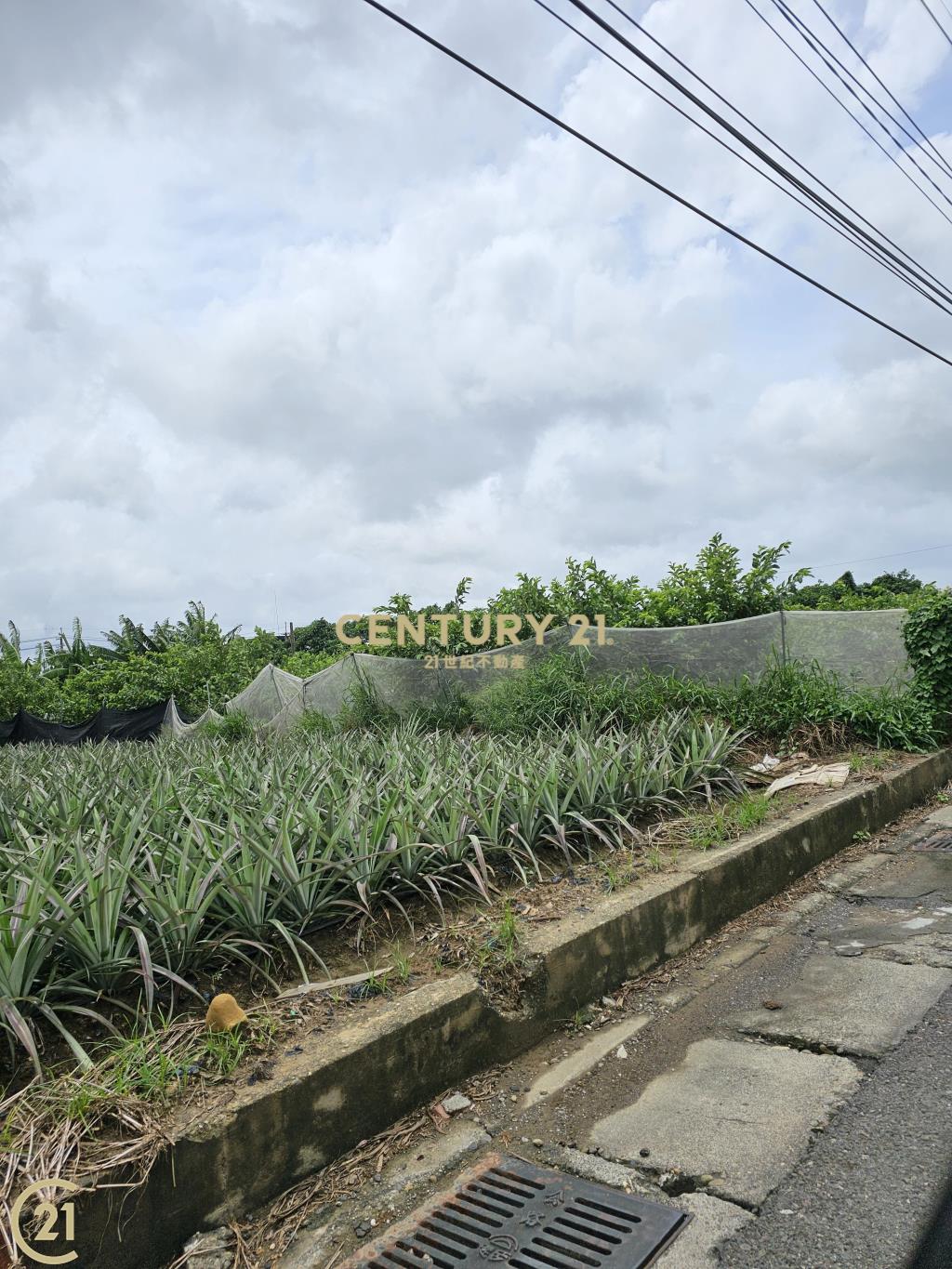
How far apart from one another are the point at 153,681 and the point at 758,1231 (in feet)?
65.9

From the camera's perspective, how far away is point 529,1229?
196 cm

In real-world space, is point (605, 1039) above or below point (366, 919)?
below

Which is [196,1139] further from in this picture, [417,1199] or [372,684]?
[372,684]

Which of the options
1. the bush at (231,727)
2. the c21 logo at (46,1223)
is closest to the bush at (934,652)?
the c21 logo at (46,1223)

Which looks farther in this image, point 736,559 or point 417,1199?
point 736,559

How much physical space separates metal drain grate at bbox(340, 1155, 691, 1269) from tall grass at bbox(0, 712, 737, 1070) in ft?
2.91

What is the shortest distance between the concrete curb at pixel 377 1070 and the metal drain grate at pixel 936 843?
2.07 metres

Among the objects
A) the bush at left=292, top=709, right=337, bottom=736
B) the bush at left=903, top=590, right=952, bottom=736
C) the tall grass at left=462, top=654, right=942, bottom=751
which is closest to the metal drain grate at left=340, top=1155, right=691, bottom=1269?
the tall grass at left=462, top=654, right=942, bottom=751

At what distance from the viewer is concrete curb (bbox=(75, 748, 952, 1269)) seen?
194cm

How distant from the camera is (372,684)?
9.72m

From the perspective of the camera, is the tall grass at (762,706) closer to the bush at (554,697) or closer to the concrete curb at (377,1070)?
the bush at (554,697)

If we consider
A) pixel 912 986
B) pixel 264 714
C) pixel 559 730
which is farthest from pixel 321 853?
pixel 264 714

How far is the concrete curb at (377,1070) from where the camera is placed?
194 centimetres

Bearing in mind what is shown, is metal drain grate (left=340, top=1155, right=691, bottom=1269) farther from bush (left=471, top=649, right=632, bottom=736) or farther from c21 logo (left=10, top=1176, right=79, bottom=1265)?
bush (left=471, top=649, right=632, bottom=736)
